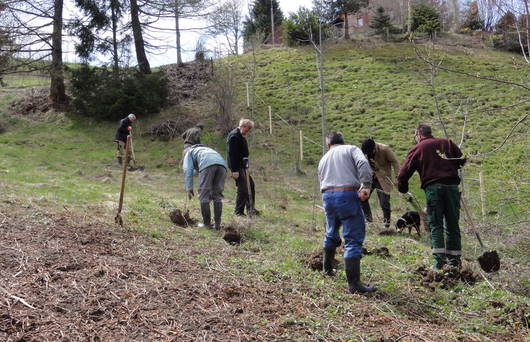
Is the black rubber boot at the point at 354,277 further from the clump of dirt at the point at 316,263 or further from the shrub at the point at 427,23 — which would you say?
the shrub at the point at 427,23

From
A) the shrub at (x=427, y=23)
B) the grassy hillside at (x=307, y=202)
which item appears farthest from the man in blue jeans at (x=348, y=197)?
the shrub at (x=427, y=23)

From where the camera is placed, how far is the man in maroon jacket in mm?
5875

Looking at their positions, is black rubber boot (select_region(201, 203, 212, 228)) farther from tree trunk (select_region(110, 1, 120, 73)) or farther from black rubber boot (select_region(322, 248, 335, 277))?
tree trunk (select_region(110, 1, 120, 73))

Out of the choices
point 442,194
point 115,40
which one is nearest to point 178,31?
point 115,40

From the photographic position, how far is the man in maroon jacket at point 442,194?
5.88 metres

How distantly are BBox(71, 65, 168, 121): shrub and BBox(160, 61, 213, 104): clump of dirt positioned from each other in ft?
4.45

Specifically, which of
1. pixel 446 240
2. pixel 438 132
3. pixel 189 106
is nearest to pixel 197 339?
pixel 446 240

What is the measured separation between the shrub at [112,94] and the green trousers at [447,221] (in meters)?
17.4

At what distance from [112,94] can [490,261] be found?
1874 cm

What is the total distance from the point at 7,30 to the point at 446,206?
17.6 metres

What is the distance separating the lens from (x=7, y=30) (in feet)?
58.5

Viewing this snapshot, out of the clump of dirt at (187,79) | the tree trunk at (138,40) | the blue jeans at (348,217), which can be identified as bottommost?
the blue jeans at (348,217)

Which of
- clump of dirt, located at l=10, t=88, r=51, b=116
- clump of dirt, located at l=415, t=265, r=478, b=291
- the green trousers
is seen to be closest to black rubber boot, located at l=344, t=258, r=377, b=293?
clump of dirt, located at l=415, t=265, r=478, b=291

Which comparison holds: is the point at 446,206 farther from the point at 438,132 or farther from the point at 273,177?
the point at 438,132
